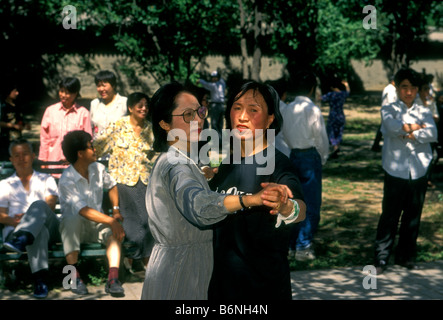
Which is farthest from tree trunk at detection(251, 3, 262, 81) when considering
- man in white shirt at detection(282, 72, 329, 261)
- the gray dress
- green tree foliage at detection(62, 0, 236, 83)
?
the gray dress

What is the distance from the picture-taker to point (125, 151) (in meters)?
6.86

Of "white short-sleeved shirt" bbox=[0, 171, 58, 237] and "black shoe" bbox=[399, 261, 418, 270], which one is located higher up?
"white short-sleeved shirt" bbox=[0, 171, 58, 237]

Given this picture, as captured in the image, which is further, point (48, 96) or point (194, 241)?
point (48, 96)

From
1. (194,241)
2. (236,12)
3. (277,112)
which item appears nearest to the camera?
(194,241)

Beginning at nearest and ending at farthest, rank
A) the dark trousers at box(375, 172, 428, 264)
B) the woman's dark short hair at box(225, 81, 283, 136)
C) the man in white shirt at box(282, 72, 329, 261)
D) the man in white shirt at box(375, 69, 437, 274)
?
the woman's dark short hair at box(225, 81, 283, 136), the man in white shirt at box(375, 69, 437, 274), the dark trousers at box(375, 172, 428, 264), the man in white shirt at box(282, 72, 329, 261)

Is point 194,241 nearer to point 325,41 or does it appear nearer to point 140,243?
point 140,243

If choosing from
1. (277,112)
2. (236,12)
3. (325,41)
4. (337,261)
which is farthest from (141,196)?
(325,41)

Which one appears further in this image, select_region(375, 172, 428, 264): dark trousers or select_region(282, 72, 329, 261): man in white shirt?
select_region(282, 72, 329, 261): man in white shirt

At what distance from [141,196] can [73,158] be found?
2.68 ft

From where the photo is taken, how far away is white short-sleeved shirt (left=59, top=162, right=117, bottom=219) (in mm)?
6547

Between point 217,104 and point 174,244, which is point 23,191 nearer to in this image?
point 174,244

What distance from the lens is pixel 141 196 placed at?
688 centimetres

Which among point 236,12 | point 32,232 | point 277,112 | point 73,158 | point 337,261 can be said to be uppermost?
point 236,12

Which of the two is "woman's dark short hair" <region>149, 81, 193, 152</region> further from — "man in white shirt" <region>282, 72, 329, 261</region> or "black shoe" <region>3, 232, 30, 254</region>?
"man in white shirt" <region>282, 72, 329, 261</region>
